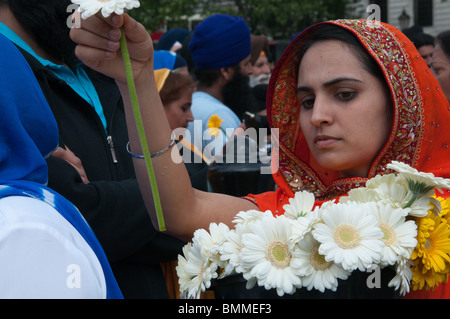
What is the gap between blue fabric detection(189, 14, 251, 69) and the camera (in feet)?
15.4

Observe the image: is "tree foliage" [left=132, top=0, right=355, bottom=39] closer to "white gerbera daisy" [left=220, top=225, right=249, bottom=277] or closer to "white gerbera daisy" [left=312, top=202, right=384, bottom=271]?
"white gerbera daisy" [left=220, top=225, right=249, bottom=277]

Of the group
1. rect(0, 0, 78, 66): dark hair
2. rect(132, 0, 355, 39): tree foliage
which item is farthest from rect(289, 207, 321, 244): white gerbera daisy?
rect(132, 0, 355, 39): tree foliage

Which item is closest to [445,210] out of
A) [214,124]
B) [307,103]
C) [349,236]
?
[349,236]

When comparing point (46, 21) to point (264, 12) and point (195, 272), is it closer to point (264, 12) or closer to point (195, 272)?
point (195, 272)

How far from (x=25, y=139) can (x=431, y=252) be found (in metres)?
1.06

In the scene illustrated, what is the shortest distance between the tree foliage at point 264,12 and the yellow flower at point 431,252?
69.5ft

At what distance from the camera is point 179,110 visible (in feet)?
12.3

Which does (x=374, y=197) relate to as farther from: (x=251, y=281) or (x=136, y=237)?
(x=136, y=237)

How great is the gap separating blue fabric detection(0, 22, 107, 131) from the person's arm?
0.58 m

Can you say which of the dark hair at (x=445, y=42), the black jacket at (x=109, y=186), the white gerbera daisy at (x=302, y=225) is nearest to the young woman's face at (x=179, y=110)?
the black jacket at (x=109, y=186)

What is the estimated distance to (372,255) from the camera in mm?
1355

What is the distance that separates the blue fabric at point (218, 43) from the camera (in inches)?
185

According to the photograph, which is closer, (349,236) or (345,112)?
(349,236)
